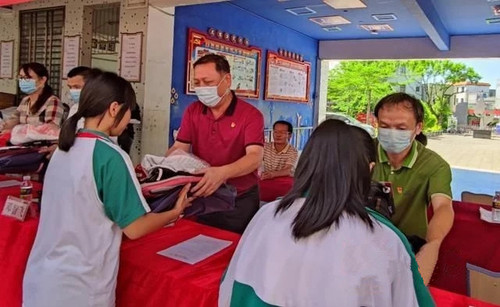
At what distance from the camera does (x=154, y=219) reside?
131 centimetres

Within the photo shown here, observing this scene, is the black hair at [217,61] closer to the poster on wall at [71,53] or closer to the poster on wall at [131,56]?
the poster on wall at [131,56]

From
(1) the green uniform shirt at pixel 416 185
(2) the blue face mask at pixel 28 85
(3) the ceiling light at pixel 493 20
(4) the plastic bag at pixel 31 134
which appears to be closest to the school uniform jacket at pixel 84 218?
(1) the green uniform shirt at pixel 416 185

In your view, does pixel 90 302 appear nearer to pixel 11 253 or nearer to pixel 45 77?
pixel 11 253

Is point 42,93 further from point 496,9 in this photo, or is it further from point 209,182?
point 496,9

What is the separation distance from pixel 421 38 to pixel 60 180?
6881 millimetres

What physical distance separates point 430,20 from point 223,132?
388cm

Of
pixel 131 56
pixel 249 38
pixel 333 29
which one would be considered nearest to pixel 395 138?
pixel 131 56

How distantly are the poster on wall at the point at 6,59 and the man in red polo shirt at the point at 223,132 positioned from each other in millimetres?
3920

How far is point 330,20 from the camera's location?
614cm

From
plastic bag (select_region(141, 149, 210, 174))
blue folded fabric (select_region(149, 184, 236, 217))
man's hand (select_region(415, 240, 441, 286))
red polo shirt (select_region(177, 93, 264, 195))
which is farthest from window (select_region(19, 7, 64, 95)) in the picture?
man's hand (select_region(415, 240, 441, 286))

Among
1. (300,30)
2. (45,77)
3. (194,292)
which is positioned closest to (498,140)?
(300,30)

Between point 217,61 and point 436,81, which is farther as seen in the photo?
point 436,81

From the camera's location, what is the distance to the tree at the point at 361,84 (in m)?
11.6

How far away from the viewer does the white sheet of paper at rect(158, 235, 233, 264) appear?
1481mm
